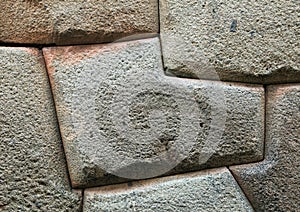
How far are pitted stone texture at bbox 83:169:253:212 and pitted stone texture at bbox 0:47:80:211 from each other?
0.05 metres

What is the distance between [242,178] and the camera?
713 millimetres

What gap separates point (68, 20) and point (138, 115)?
177mm

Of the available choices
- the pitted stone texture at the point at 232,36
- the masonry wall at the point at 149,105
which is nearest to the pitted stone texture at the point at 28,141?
the masonry wall at the point at 149,105

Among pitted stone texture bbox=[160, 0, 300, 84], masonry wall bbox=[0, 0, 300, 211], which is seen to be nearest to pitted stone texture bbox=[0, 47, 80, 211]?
masonry wall bbox=[0, 0, 300, 211]

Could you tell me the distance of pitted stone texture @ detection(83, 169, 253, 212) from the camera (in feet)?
2.24

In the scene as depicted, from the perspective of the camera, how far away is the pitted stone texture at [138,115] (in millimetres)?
673

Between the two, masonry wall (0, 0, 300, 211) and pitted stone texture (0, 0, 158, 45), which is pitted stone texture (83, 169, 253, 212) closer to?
masonry wall (0, 0, 300, 211)

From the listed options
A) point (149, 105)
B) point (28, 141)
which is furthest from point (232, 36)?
point (28, 141)

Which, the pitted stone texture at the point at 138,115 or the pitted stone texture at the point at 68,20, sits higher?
the pitted stone texture at the point at 68,20

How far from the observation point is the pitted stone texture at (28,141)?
0.66m

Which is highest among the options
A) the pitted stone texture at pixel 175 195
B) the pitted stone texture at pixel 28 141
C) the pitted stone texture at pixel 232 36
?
the pitted stone texture at pixel 232 36

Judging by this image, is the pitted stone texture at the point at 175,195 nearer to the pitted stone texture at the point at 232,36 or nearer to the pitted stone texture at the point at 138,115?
the pitted stone texture at the point at 138,115

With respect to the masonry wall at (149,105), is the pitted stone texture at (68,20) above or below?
above

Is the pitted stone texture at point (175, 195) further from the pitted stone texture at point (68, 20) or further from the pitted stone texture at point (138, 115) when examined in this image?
the pitted stone texture at point (68, 20)
